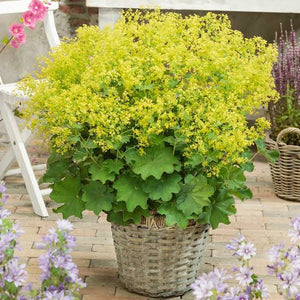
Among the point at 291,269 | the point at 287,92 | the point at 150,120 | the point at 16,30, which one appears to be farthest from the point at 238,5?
the point at 291,269

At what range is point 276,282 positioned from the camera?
2.80m

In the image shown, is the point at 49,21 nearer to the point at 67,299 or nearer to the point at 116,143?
the point at 116,143

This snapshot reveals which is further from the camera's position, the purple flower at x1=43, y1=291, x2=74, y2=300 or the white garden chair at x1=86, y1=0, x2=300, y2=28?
the white garden chair at x1=86, y1=0, x2=300, y2=28

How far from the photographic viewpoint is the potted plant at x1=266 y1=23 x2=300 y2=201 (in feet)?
11.9

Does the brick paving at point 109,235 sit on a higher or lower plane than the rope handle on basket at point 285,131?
lower

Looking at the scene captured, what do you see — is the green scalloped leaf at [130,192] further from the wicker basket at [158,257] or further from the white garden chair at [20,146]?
the white garden chair at [20,146]

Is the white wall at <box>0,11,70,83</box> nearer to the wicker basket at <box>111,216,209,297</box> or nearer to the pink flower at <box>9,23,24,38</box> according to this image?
the pink flower at <box>9,23,24,38</box>

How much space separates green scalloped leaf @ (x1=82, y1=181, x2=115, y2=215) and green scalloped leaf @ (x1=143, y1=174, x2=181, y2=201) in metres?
0.14

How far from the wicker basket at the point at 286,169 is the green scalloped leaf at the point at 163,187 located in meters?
1.34

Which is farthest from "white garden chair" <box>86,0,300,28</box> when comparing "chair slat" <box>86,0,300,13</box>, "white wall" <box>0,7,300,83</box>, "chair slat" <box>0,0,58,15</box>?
"chair slat" <box>0,0,58,15</box>

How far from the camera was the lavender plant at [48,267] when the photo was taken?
1634 mm

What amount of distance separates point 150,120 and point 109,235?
1088mm

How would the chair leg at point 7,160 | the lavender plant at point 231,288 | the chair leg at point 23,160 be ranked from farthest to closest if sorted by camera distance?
1. the chair leg at point 7,160
2. the chair leg at point 23,160
3. the lavender plant at point 231,288

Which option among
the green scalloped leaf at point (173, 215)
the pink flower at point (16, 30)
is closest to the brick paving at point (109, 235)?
the green scalloped leaf at point (173, 215)
